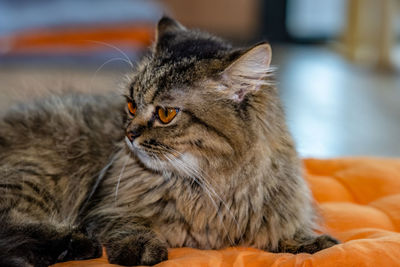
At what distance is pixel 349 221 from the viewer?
2.01m

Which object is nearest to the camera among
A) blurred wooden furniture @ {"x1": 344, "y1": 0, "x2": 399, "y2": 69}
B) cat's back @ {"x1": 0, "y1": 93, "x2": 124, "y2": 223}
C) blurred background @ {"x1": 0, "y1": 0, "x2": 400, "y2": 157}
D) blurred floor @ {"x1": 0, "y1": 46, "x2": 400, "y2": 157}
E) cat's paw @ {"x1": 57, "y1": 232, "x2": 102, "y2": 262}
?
cat's paw @ {"x1": 57, "y1": 232, "x2": 102, "y2": 262}

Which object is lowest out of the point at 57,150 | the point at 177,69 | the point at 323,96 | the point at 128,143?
the point at 323,96

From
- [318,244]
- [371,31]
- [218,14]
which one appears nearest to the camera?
[318,244]

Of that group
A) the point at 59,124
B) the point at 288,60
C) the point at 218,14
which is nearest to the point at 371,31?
the point at 288,60

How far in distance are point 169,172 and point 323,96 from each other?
400 centimetres

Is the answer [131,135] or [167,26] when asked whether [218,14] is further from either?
[131,135]

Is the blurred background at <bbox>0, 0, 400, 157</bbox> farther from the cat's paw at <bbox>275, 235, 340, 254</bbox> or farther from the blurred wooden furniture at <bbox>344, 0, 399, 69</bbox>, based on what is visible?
the cat's paw at <bbox>275, 235, 340, 254</bbox>

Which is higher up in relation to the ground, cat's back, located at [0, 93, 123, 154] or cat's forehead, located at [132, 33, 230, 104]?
cat's forehead, located at [132, 33, 230, 104]

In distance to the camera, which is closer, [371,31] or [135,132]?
[135,132]

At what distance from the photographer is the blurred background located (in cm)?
376

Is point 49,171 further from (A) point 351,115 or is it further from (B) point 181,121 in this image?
(A) point 351,115

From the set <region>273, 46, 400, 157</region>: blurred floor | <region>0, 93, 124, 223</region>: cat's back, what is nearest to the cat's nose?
<region>0, 93, 124, 223</region>: cat's back

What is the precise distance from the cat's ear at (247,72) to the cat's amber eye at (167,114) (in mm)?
178

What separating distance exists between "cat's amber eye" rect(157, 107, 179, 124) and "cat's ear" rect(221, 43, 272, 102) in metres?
0.18
